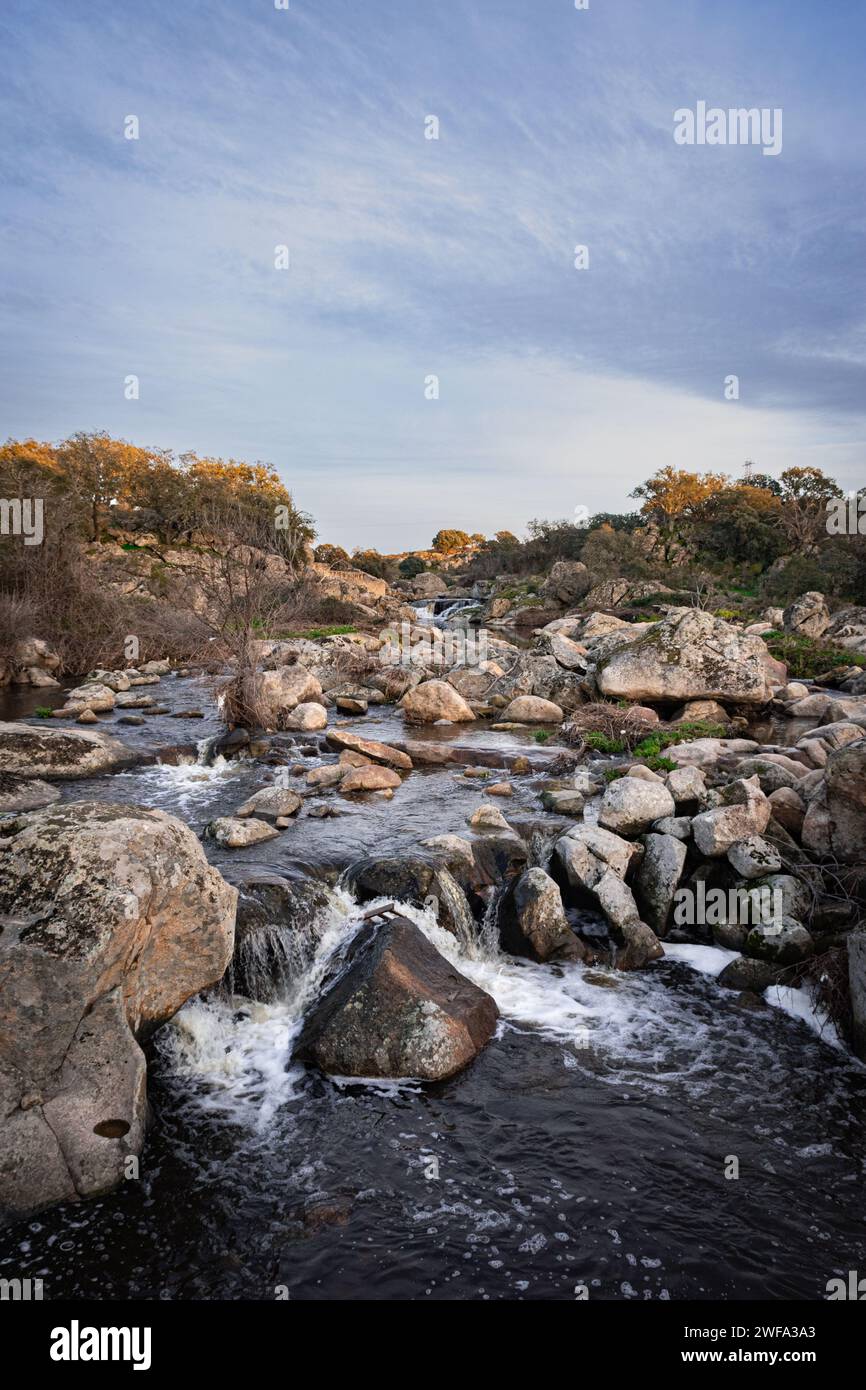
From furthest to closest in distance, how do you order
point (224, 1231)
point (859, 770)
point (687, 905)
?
point (687, 905), point (859, 770), point (224, 1231)

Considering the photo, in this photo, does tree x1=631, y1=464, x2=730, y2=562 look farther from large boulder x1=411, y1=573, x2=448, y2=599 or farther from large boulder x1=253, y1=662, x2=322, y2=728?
large boulder x1=253, y1=662, x2=322, y2=728

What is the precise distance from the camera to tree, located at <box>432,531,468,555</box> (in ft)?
358

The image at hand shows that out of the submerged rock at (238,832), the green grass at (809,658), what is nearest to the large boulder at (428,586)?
the green grass at (809,658)

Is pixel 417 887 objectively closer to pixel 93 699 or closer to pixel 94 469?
pixel 93 699

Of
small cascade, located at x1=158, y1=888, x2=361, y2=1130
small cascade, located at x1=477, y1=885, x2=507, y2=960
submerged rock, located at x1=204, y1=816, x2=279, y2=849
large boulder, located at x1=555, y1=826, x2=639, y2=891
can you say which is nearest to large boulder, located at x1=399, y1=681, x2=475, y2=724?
submerged rock, located at x1=204, y1=816, x2=279, y2=849

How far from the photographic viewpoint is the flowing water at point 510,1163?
4.66 meters

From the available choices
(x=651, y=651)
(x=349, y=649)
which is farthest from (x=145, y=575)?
(x=651, y=651)

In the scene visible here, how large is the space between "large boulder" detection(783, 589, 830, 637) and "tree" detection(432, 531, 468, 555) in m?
80.9

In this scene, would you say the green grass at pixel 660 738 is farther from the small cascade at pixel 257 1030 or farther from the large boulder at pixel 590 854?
the small cascade at pixel 257 1030

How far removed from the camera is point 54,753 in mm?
13734

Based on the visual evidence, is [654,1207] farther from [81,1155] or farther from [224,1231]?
[81,1155]

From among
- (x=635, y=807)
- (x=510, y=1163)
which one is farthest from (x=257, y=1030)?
(x=635, y=807)
